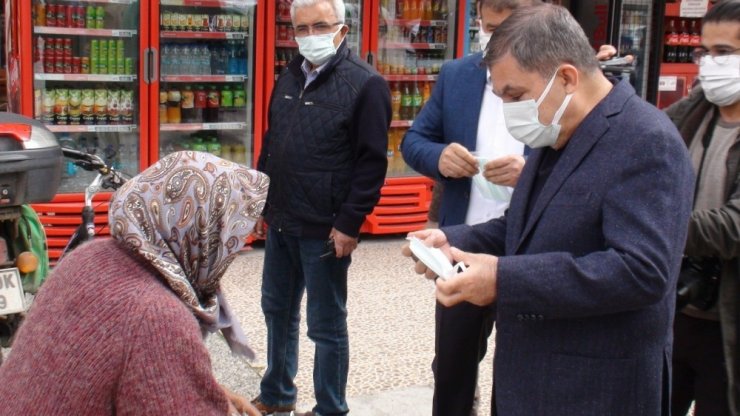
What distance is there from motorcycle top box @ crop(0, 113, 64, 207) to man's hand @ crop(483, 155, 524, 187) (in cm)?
202

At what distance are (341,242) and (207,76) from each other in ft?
11.0

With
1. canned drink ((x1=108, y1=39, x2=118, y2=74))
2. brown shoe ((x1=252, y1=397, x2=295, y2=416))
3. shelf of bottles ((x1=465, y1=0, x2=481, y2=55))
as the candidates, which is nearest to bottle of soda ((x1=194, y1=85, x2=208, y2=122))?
canned drink ((x1=108, y1=39, x2=118, y2=74))

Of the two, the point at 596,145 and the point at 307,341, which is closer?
the point at 596,145

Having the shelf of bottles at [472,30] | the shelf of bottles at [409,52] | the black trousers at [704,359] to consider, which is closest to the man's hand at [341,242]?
the black trousers at [704,359]

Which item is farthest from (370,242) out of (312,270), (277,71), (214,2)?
(312,270)

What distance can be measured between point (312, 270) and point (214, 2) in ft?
11.2

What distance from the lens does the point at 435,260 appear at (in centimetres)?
217

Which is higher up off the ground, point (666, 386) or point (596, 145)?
point (596, 145)

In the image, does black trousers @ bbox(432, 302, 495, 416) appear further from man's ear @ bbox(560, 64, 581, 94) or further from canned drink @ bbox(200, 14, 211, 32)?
canned drink @ bbox(200, 14, 211, 32)

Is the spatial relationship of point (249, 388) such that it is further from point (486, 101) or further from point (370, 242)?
point (370, 242)

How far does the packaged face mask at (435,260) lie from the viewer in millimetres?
2123

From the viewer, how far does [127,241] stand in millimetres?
1860

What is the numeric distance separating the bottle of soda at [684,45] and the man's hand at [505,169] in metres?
6.48

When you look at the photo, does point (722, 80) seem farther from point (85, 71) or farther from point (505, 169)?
point (85, 71)
